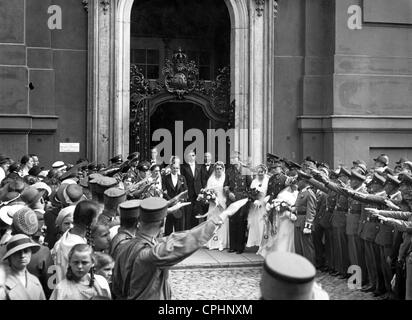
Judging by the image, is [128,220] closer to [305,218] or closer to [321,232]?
[305,218]

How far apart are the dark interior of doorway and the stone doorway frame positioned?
65.9 inches

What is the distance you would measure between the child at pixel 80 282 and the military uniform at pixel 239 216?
8709 millimetres

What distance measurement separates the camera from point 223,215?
4887 mm

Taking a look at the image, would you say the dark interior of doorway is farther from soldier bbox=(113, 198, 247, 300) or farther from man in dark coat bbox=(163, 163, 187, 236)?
soldier bbox=(113, 198, 247, 300)

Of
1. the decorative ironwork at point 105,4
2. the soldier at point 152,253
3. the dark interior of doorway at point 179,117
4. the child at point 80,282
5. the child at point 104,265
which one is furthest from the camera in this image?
the dark interior of doorway at point 179,117

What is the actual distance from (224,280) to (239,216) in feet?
8.73

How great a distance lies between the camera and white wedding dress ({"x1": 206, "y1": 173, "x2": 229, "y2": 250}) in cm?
1427

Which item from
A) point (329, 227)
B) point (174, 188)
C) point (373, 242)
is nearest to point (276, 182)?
point (329, 227)

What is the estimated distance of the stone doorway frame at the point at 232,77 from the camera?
16.6 m

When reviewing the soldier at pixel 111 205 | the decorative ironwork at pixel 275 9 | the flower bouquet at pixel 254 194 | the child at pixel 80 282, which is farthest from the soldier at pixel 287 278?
the decorative ironwork at pixel 275 9

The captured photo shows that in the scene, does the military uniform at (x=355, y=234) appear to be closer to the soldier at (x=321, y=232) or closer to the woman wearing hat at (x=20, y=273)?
the soldier at (x=321, y=232)

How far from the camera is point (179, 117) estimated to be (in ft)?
63.1

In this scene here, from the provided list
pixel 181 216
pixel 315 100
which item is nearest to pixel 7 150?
pixel 181 216
